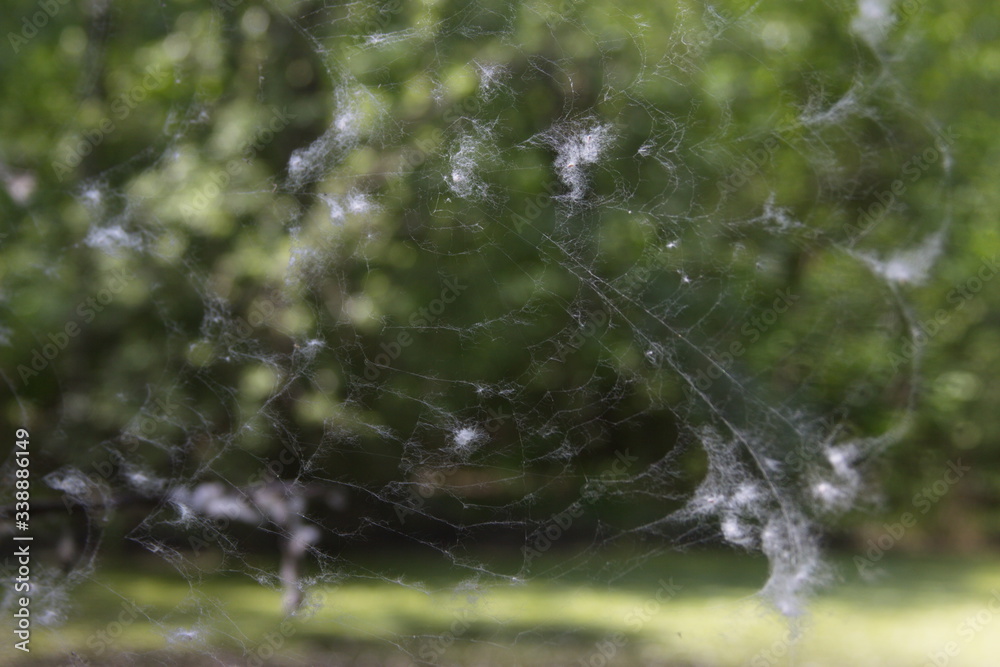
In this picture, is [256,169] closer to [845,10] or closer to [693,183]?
[693,183]

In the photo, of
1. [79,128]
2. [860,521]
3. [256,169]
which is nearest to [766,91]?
[860,521]

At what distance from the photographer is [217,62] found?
1.82 m

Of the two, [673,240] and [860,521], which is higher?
[673,240]

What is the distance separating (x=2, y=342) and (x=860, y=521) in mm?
2593

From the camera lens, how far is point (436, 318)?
1839mm
